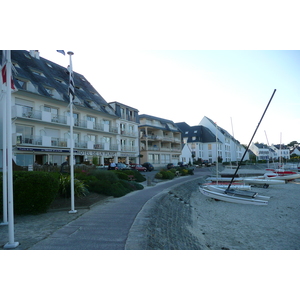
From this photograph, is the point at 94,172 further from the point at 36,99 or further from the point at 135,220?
the point at 36,99

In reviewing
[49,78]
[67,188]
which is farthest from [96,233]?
[49,78]

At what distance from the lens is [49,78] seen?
28438mm

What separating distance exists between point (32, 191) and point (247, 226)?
9473 millimetres

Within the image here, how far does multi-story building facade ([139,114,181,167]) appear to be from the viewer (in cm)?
4210

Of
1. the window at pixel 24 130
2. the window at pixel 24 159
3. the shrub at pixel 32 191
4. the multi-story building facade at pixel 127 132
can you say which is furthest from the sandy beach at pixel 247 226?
the multi-story building facade at pixel 127 132

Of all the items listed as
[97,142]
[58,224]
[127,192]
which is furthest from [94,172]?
[97,142]

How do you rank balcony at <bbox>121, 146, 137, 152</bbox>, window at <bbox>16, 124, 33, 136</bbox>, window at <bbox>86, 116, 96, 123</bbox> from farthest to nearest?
1. balcony at <bbox>121, 146, 137, 152</bbox>
2. window at <bbox>86, 116, 96, 123</bbox>
3. window at <bbox>16, 124, 33, 136</bbox>

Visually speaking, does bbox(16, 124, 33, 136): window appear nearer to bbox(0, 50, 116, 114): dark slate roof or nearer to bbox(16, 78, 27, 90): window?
bbox(0, 50, 116, 114): dark slate roof

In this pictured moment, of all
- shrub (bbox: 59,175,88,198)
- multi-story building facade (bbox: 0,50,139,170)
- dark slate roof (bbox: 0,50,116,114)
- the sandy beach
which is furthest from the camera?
dark slate roof (bbox: 0,50,116,114)

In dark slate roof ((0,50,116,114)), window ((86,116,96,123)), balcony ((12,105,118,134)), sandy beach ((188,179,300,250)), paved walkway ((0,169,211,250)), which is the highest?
dark slate roof ((0,50,116,114))

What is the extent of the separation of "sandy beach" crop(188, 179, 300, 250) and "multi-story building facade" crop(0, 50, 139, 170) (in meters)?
13.5

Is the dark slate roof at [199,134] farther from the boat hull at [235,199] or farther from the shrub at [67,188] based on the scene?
the shrub at [67,188]

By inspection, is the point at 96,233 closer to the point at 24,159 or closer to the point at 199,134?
the point at 24,159

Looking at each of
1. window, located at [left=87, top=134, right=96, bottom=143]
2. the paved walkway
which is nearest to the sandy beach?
the paved walkway
